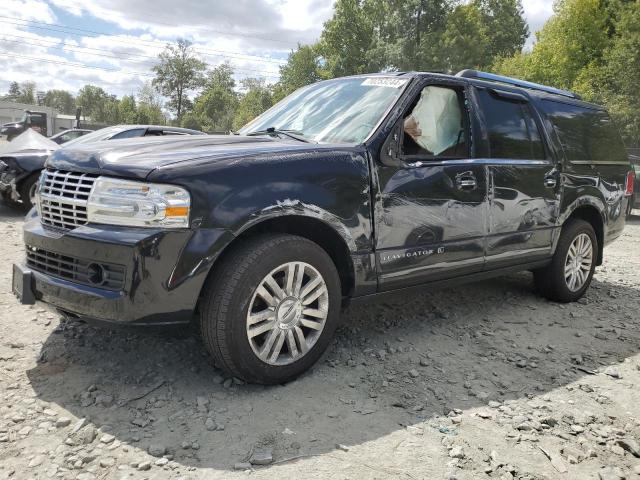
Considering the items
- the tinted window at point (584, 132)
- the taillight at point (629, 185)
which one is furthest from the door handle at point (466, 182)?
the taillight at point (629, 185)

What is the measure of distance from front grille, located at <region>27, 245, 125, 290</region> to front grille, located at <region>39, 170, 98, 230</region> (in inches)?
6.8

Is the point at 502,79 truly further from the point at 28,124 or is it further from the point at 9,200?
the point at 28,124

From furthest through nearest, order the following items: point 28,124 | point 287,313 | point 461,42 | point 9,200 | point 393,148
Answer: point 461,42 → point 28,124 → point 9,200 → point 393,148 → point 287,313

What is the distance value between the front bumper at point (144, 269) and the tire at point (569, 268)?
3389 mm

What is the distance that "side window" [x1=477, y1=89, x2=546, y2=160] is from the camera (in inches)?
166

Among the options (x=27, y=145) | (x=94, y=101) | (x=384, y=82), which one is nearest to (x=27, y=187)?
(x=27, y=145)

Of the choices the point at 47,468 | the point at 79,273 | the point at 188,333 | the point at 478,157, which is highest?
the point at 478,157

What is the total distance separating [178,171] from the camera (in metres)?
A: 2.67

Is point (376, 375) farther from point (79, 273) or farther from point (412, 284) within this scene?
point (79, 273)

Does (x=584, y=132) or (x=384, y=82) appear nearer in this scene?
(x=384, y=82)

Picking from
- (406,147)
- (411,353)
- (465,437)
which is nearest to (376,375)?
(411,353)

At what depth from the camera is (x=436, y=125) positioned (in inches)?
153

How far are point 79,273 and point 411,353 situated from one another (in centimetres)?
215

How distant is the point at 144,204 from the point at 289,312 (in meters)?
0.96
